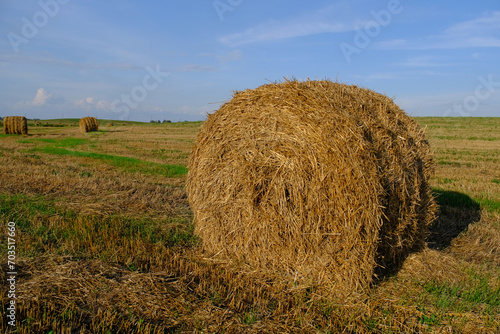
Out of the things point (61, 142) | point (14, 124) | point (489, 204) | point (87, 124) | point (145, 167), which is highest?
point (87, 124)

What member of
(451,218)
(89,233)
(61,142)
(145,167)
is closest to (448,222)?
(451,218)

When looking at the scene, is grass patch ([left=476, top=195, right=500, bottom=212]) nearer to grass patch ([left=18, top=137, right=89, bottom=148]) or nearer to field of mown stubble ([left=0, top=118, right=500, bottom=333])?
field of mown stubble ([left=0, top=118, right=500, bottom=333])

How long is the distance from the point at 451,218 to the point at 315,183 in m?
4.07

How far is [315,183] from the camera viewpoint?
4074 millimetres

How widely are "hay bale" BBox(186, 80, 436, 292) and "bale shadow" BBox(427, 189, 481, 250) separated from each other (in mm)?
1097

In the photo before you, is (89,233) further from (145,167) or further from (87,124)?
(87,124)

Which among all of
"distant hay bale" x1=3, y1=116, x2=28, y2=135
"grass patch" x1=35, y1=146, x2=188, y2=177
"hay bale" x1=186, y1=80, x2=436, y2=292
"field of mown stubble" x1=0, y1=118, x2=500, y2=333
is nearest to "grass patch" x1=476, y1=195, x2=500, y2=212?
"field of mown stubble" x1=0, y1=118, x2=500, y2=333

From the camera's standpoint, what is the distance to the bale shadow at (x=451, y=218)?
19.0 feet

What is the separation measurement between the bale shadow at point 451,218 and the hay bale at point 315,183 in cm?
110

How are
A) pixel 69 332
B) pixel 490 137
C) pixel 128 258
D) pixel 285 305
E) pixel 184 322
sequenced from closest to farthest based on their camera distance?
1. pixel 69 332
2. pixel 184 322
3. pixel 285 305
4. pixel 128 258
5. pixel 490 137

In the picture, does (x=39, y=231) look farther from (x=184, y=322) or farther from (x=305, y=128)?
(x=305, y=128)

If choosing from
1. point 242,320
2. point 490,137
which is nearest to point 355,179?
point 242,320

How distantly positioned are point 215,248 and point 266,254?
82 centimetres

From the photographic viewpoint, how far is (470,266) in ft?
15.1
